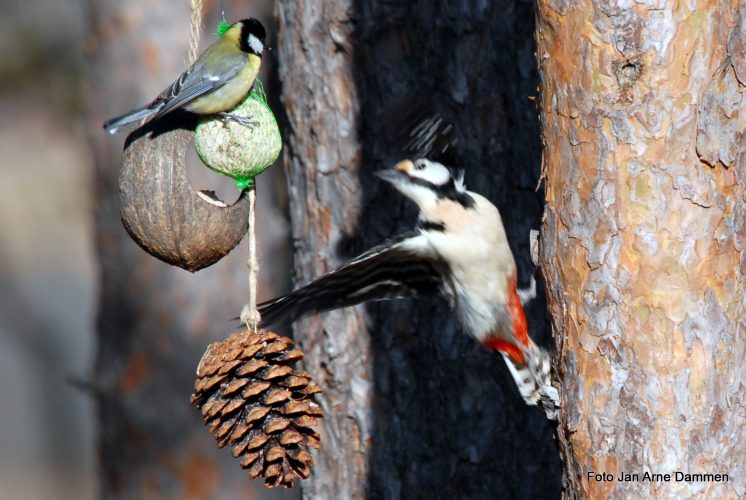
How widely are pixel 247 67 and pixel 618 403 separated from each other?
1345mm

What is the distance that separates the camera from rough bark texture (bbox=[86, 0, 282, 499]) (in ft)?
16.6

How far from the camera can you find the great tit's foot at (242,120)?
271cm

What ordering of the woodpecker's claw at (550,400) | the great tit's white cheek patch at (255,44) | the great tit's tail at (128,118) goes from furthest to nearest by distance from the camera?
the great tit's tail at (128,118), the great tit's white cheek patch at (255,44), the woodpecker's claw at (550,400)

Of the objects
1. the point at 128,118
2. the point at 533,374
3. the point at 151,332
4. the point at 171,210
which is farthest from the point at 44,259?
the point at 533,374

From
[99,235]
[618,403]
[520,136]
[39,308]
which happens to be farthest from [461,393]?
[39,308]

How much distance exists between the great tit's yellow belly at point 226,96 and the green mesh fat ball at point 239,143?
0.04 m

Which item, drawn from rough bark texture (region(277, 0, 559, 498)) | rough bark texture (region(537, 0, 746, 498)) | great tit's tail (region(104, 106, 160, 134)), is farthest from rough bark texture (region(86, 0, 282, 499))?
rough bark texture (region(537, 0, 746, 498))

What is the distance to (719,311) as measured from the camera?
2.35 metres

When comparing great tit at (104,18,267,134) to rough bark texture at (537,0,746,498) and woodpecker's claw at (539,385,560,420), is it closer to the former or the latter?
rough bark texture at (537,0,746,498)

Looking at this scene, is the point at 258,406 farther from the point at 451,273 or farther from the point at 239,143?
the point at 451,273

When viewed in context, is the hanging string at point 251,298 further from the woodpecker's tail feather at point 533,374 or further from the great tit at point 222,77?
the woodpecker's tail feather at point 533,374

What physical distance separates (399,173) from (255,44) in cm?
55

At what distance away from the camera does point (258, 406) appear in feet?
8.07

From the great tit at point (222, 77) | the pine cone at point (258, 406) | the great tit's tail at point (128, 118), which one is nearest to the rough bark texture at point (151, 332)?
the great tit's tail at point (128, 118)
